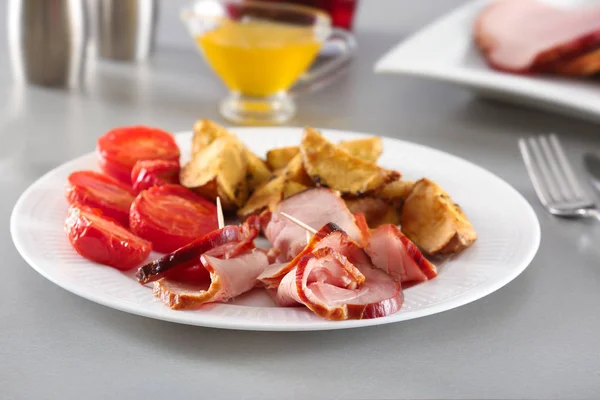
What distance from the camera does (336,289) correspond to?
1.00 meters

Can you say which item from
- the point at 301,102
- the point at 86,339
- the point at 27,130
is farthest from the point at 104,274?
the point at 301,102

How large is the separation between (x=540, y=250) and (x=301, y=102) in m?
0.86

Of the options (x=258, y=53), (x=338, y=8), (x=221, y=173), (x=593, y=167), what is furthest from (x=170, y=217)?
(x=338, y=8)

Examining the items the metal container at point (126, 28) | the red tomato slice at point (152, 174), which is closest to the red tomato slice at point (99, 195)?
the red tomato slice at point (152, 174)

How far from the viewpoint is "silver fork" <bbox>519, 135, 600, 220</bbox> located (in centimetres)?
146

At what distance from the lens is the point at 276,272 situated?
1044 millimetres

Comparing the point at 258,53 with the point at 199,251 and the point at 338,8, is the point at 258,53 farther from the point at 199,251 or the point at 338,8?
the point at 199,251

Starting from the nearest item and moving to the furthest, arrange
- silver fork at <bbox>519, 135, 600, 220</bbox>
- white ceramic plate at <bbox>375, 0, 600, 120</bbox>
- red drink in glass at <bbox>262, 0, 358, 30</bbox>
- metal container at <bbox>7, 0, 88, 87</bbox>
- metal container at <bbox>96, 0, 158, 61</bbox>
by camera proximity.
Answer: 1. silver fork at <bbox>519, 135, 600, 220</bbox>
2. white ceramic plate at <bbox>375, 0, 600, 120</bbox>
3. metal container at <bbox>7, 0, 88, 87</bbox>
4. metal container at <bbox>96, 0, 158, 61</bbox>
5. red drink in glass at <bbox>262, 0, 358, 30</bbox>

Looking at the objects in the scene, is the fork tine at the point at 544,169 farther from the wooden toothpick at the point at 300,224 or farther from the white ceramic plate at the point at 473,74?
the wooden toothpick at the point at 300,224

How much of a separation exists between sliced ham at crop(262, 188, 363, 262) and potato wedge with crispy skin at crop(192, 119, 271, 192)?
0.47 feet

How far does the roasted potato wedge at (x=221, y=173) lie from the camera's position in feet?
4.21

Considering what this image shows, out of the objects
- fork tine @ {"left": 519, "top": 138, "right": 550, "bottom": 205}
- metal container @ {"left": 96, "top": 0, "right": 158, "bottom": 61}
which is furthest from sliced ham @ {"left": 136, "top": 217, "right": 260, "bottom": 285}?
metal container @ {"left": 96, "top": 0, "right": 158, "bottom": 61}

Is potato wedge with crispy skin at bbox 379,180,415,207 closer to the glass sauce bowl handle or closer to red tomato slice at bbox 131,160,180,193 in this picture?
red tomato slice at bbox 131,160,180,193

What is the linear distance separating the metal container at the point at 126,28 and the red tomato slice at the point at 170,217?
100 centimetres
